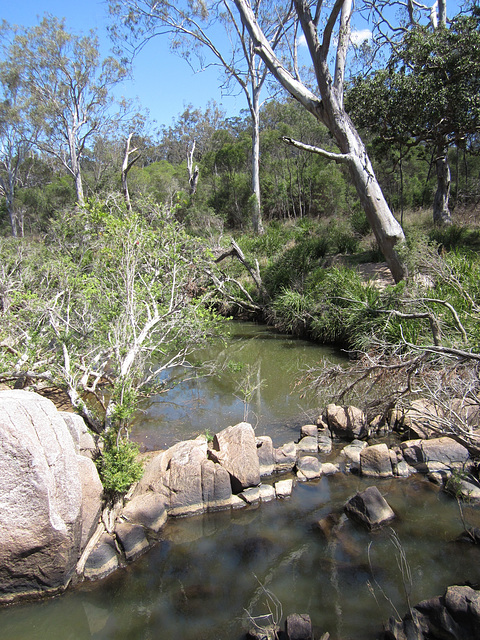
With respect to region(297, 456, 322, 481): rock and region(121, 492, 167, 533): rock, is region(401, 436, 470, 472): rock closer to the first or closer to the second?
region(297, 456, 322, 481): rock

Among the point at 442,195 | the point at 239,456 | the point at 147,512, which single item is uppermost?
the point at 442,195

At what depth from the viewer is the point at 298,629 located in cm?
303

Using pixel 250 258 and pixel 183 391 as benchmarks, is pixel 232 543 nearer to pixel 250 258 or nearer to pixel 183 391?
pixel 183 391

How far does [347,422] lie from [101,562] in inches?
142

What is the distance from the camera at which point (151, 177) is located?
33375 mm

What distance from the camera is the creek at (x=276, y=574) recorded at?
11.2ft

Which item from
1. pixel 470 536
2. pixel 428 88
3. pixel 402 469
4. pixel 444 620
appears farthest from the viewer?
pixel 428 88

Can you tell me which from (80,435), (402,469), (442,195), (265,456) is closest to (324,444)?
(265,456)

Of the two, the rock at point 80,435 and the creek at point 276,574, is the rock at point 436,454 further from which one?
the rock at point 80,435

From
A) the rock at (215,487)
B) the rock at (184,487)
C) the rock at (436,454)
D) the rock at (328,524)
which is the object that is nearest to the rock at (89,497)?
the rock at (184,487)

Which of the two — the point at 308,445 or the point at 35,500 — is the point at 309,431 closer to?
the point at 308,445

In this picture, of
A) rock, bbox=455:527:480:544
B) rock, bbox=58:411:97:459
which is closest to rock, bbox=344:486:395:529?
rock, bbox=455:527:480:544

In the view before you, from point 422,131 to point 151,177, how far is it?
23.6 metres

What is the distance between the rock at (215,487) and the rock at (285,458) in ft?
2.81
